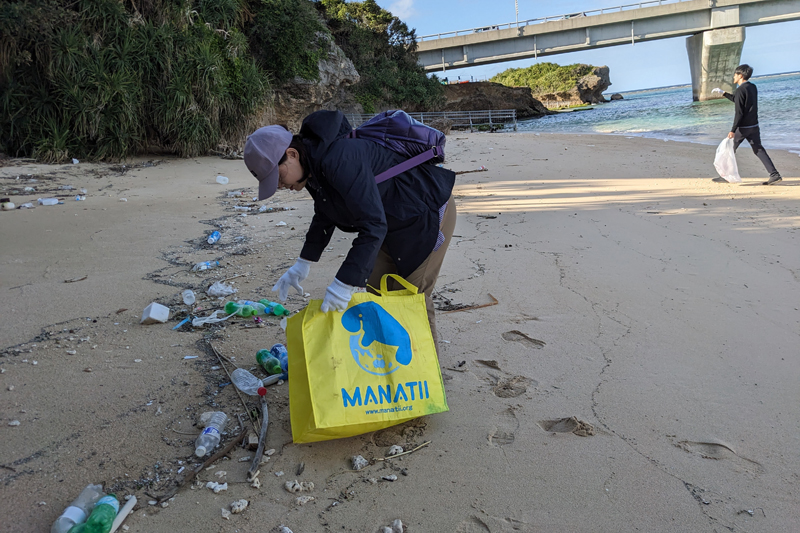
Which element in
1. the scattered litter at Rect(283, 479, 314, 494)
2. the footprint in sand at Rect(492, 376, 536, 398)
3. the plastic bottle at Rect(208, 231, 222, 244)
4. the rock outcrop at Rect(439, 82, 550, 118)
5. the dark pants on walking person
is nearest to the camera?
the scattered litter at Rect(283, 479, 314, 494)

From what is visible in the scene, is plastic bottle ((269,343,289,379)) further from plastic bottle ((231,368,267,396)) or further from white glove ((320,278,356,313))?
white glove ((320,278,356,313))

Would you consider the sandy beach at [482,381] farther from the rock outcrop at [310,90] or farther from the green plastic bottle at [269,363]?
the rock outcrop at [310,90]

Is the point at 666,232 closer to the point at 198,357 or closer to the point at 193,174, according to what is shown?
the point at 198,357

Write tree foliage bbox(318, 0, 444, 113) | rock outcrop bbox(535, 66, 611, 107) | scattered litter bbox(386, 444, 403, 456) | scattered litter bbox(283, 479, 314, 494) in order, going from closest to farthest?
scattered litter bbox(283, 479, 314, 494), scattered litter bbox(386, 444, 403, 456), tree foliage bbox(318, 0, 444, 113), rock outcrop bbox(535, 66, 611, 107)

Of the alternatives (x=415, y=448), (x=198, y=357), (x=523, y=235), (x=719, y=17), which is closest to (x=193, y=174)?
(x=523, y=235)

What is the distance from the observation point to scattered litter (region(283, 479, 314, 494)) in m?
1.83

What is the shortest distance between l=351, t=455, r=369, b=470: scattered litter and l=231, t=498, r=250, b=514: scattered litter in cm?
39

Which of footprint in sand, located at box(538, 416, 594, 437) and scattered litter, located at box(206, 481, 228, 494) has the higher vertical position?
scattered litter, located at box(206, 481, 228, 494)

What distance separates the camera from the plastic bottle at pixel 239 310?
10.5ft

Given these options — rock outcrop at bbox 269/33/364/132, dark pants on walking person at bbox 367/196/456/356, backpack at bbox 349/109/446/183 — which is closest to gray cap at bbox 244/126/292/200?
backpack at bbox 349/109/446/183

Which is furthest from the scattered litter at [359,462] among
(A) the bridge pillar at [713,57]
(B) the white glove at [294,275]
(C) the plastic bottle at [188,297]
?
(A) the bridge pillar at [713,57]

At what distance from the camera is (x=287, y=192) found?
7.45 meters

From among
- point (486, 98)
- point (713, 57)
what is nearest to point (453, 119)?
point (486, 98)

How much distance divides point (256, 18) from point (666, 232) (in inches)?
439
